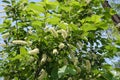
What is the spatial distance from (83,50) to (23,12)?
0.80m

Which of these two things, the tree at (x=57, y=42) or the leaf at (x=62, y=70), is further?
the tree at (x=57, y=42)

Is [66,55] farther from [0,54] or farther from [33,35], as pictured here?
[0,54]

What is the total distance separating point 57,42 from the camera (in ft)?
10.3

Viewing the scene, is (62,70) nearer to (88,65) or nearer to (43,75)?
(43,75)

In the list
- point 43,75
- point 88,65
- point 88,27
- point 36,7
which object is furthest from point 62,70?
point 36,7

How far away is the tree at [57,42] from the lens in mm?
2971

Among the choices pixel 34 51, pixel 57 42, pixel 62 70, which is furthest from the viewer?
pixel 57 42

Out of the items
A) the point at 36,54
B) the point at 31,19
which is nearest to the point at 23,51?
the point at 36,54

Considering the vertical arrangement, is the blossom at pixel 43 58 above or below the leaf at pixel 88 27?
below

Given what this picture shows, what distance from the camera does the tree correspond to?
2.97 m

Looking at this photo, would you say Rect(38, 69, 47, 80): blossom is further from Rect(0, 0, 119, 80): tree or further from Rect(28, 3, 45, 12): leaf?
Rect(28, 3, 45, 12): leaf

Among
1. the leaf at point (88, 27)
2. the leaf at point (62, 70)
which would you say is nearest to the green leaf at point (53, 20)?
the leaf at point (88, 27)

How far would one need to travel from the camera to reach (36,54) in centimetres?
310

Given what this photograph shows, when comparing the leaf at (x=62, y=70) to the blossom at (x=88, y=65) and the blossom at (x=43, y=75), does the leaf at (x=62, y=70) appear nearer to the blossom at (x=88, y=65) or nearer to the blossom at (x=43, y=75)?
the blossom at (x=43, y=75)
